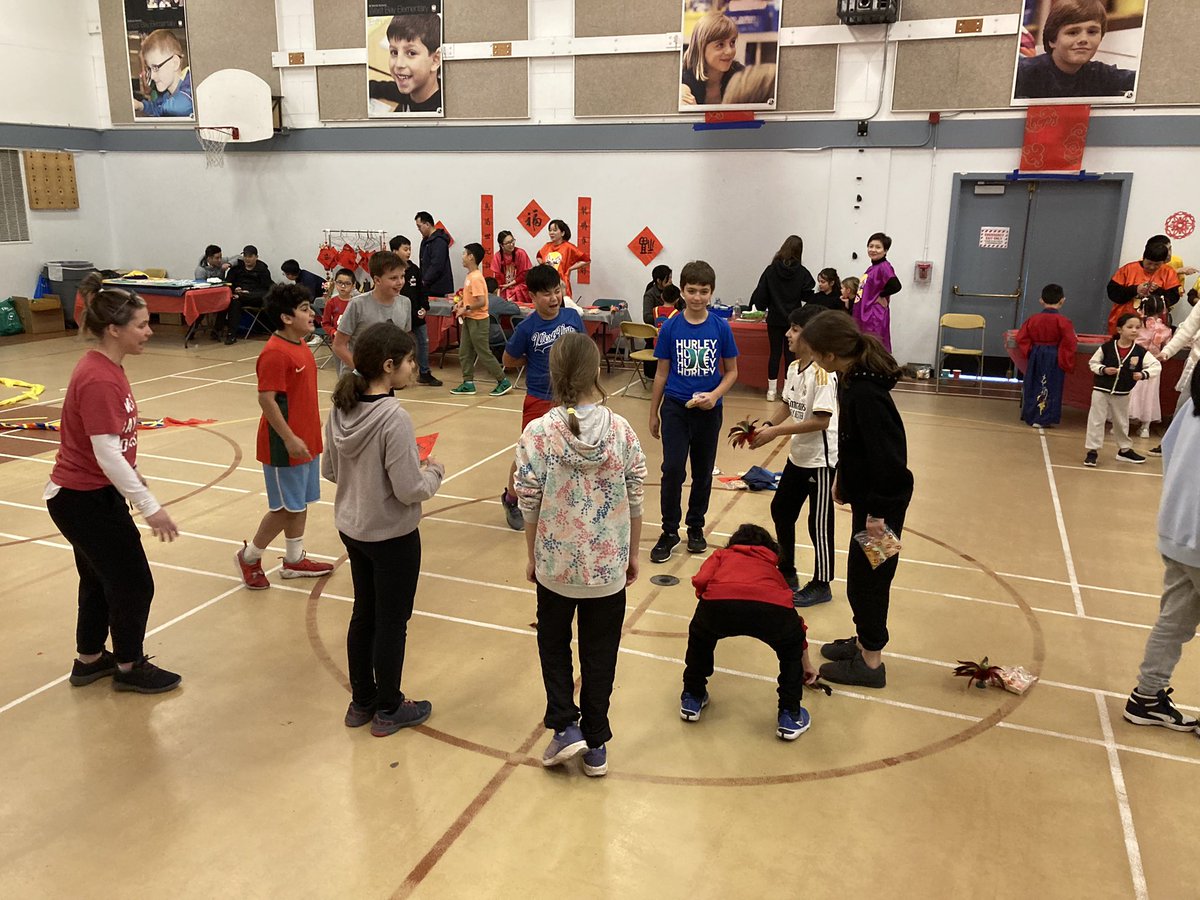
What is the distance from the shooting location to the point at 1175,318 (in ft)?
→ 37.0

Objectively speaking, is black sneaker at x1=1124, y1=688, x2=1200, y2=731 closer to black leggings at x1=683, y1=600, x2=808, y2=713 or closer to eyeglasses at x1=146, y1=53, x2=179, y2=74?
black leggings at x1=683, y1=600, x2=808, y2=713

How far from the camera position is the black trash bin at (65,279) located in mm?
15820

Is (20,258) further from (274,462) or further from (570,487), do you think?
(570,487)

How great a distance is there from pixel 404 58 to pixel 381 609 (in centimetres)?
1282

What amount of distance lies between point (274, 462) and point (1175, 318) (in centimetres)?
1103

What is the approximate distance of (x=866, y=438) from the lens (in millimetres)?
3777

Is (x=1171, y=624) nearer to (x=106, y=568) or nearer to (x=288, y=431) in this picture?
(x=288, y=431)

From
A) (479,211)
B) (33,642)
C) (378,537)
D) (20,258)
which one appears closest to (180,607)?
(33,642)

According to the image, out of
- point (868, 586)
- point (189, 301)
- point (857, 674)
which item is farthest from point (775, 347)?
point (189, 301)

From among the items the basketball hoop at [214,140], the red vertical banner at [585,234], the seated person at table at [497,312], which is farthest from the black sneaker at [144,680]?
the basketball hoop at [214,140]

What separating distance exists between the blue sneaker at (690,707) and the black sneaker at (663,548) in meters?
1.80

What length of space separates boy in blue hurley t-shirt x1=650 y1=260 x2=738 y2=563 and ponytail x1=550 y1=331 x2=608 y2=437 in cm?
223

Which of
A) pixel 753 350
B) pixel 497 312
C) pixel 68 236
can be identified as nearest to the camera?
pixel 753 350

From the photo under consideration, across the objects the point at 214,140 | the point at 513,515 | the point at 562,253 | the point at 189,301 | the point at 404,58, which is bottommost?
the point at 513,515
